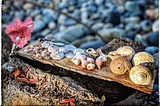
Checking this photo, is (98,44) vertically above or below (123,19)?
below

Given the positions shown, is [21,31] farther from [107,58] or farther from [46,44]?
[107,58]

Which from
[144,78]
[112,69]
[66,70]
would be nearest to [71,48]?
[66,70]

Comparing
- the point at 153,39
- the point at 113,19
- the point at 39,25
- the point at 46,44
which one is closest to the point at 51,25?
the point at 39,25

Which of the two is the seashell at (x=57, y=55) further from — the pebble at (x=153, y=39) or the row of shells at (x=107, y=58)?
the pebble at (x=153, y=39)

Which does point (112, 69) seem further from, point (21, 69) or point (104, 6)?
point (104, 6)

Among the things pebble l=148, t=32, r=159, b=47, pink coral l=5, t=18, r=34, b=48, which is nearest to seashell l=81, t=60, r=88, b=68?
pink coral l=5, t=18, r=34, b=48

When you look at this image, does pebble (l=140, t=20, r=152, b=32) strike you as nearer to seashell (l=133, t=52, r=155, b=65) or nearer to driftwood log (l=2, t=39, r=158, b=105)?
driftwood log (l=2, t=39, r=158, b=105)
